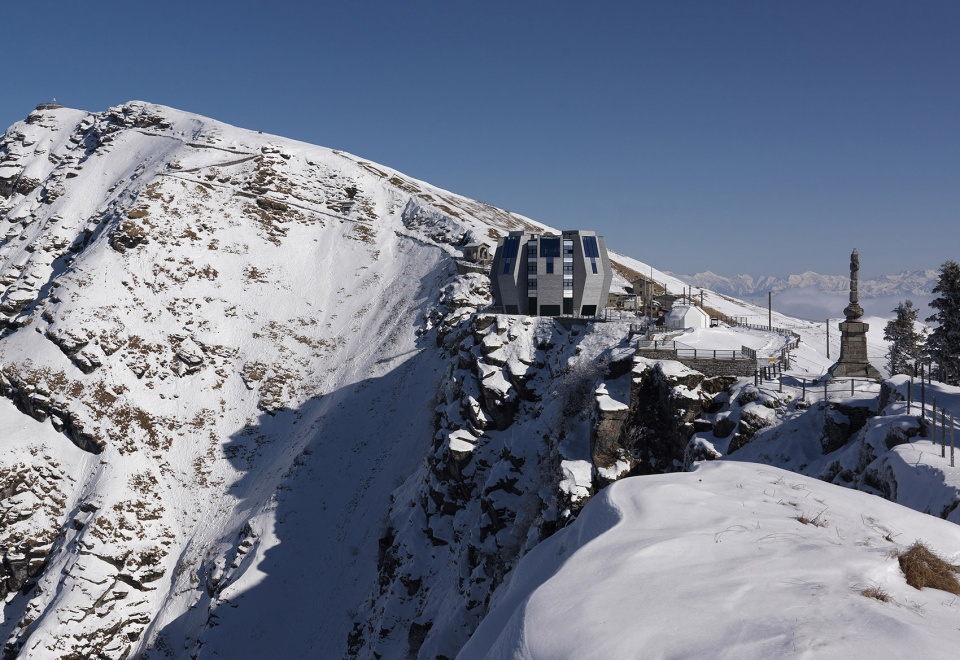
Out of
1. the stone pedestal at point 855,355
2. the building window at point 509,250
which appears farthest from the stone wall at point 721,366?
the building window at point 509,250

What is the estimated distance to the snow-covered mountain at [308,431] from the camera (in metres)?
30.6

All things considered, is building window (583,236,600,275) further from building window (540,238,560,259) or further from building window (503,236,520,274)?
building window (503,236,520,274)

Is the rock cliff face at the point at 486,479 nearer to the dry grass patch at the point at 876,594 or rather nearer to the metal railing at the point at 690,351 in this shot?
the metal railing at the point at 690,351

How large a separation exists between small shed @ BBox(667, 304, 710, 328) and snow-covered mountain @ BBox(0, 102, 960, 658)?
11.6ft

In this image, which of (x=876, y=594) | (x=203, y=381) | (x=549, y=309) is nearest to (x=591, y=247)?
(x=549, y=309)

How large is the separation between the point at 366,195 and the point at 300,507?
5889cm

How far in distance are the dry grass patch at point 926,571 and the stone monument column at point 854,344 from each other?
2661 cm

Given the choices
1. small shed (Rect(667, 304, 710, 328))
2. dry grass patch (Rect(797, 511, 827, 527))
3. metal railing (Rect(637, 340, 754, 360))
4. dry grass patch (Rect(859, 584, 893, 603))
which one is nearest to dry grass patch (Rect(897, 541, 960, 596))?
dry grass patch (Rect(859, 584, 893, 603))

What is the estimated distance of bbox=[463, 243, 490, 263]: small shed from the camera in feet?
250

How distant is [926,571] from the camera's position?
8.48m

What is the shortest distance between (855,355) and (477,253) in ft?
164

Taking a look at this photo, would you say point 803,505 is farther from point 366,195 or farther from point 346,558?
point 366,195

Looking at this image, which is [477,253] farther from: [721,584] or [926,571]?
[721,584]

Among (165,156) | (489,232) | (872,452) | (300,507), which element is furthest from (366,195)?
(872,452)
